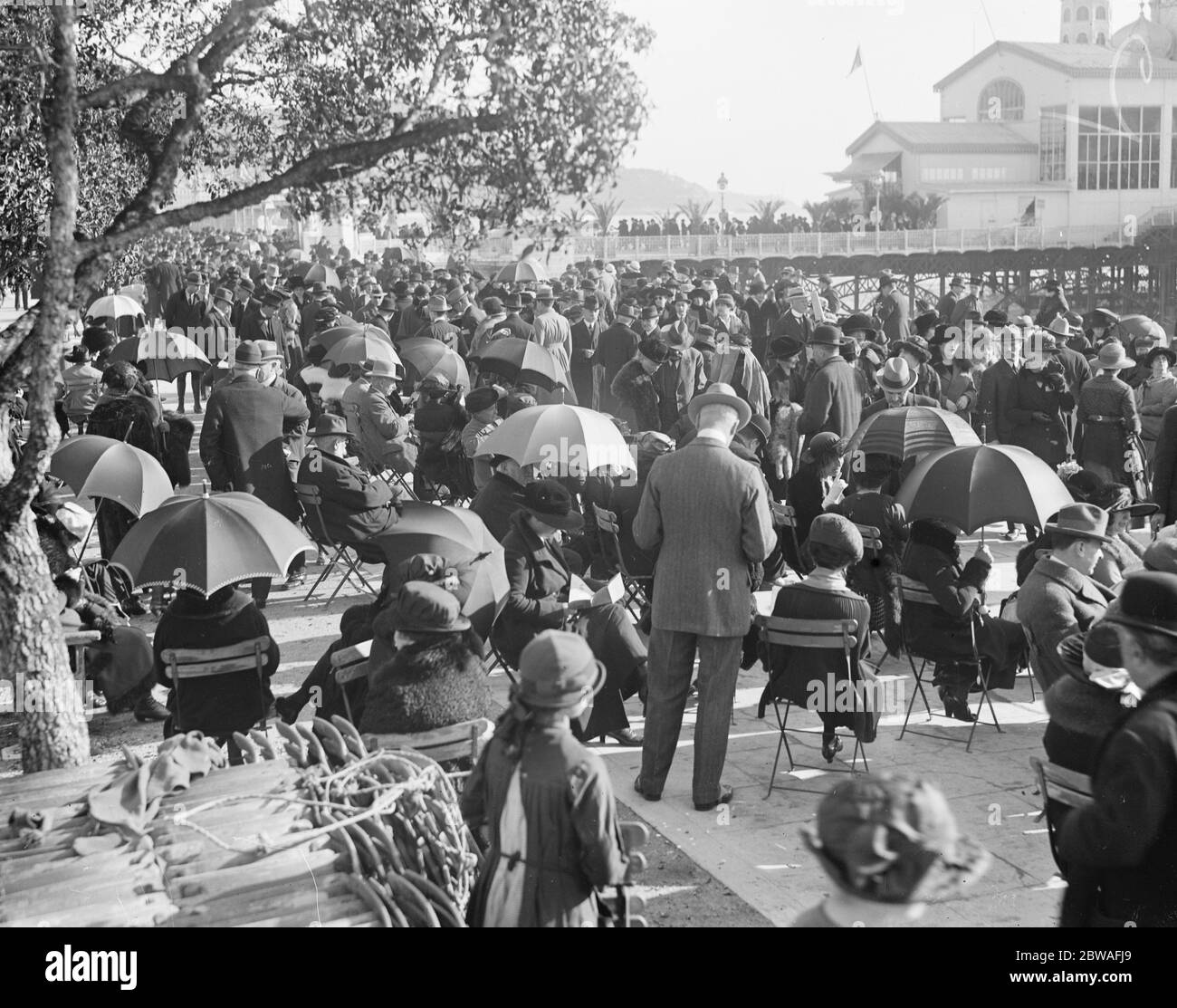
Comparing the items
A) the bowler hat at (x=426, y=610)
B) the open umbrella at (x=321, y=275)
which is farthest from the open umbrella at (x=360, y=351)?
the open umbrella at (x=321, y=275)

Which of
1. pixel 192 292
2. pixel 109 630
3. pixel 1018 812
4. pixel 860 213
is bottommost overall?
pixel 1018 812

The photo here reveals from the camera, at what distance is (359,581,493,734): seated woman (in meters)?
5.00

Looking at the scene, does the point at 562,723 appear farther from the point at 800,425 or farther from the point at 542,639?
the point at 800,425

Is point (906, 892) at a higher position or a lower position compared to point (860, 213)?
lower

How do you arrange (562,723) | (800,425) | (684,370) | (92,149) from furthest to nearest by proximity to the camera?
(684,370)
(800,425)
(92,149)
(562,723)

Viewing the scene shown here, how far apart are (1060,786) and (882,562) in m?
3.49

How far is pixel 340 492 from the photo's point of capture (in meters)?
8.88

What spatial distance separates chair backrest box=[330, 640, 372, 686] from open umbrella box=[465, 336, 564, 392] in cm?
639

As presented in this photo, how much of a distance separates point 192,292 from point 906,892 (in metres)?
15.8

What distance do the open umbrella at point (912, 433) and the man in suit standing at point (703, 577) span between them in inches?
96.2

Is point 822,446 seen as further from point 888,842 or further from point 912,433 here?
point 888,842

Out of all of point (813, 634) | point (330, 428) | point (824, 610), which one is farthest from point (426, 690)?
point (330, 428)

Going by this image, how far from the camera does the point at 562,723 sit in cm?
384
